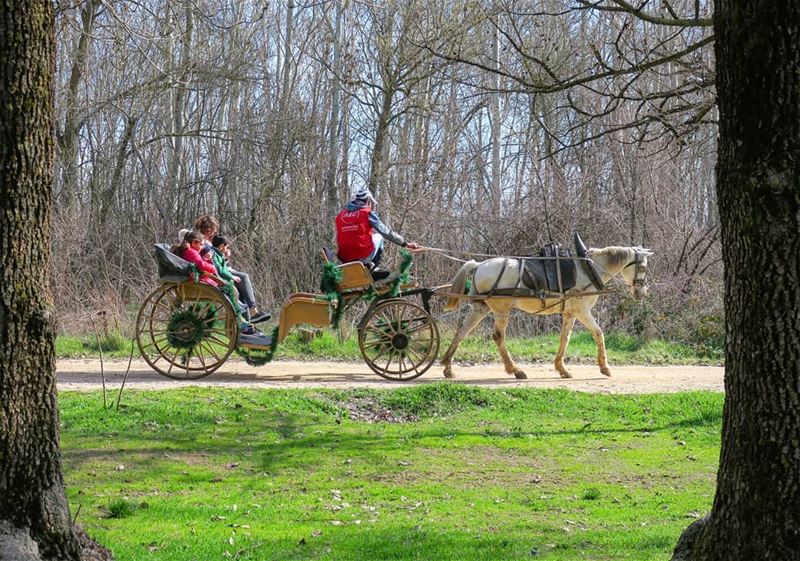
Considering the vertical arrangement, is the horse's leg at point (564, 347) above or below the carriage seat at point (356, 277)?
below

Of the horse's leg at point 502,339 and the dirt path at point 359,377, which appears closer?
the dirt path at point 359,377

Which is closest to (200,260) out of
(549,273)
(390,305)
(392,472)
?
(390,305)

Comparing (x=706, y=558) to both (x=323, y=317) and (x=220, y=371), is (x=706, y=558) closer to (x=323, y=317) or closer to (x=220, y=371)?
(x=323, y=317)

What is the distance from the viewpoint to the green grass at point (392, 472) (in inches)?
266

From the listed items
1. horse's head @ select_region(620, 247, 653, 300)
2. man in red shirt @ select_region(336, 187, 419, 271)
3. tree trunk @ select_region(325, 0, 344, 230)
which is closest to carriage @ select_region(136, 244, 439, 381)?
man in red shirt @ select_region(336, 187, 419, 271)

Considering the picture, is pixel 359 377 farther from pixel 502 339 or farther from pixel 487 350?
pixel 487 350

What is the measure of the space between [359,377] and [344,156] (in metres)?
13.1

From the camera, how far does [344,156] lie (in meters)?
26.6

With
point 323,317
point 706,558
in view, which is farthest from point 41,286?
point 323,317

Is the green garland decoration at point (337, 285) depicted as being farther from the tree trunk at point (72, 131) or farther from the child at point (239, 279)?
the tree trunk at point (72, 131)

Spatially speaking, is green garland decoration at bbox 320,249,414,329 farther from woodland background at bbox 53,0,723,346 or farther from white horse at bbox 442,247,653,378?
woodland background at bbox 53,0,723,346

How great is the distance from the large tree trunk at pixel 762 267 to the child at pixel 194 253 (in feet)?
32.3

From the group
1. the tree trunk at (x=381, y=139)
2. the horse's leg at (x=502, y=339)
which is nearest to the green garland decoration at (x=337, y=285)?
the horse's leg at (x=502, y=339)

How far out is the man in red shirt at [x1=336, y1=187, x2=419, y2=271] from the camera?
13953 millimetres
